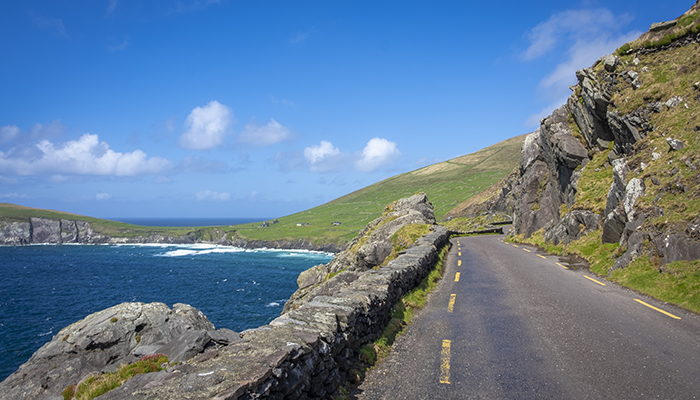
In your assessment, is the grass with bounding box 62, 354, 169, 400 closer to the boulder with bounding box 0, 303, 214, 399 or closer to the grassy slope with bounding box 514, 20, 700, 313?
the boulder with bounding box 0, 303, 214, 399

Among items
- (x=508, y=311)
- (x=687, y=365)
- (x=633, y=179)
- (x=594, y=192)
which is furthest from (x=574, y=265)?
(x=687, y=365)

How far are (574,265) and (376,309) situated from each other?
16955 mm

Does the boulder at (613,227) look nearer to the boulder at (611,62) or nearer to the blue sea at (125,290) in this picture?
the boulder at (611,62)

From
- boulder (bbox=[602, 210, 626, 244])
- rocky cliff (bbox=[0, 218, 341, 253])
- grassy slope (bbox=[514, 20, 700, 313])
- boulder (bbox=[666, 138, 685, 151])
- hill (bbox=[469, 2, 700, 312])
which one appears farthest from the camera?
rocky cliff (bbox=[0, 218, 341, 253])

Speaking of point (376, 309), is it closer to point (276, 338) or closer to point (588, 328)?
point (276, 338)

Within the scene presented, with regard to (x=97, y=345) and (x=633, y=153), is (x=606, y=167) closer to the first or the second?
(x=633, y=153)

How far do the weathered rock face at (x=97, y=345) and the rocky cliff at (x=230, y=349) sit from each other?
29 mm

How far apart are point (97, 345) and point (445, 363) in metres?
11.3

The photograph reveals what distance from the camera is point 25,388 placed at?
9.97 meters

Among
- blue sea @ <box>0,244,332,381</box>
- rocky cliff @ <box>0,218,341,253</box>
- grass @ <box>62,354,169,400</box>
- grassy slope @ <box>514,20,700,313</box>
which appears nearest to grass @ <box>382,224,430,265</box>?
grassy slope @ <box>514,20,700,313</box>

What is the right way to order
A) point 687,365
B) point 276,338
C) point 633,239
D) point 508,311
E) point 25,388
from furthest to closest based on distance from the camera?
point 633,239 → point 508,311 → point 25,388 → point 687,365 → point 276,338

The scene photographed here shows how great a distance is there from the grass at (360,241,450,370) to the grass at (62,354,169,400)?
13.8 feet

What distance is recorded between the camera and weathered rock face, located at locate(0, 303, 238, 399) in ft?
33.1

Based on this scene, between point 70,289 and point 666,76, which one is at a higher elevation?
point 666,76
